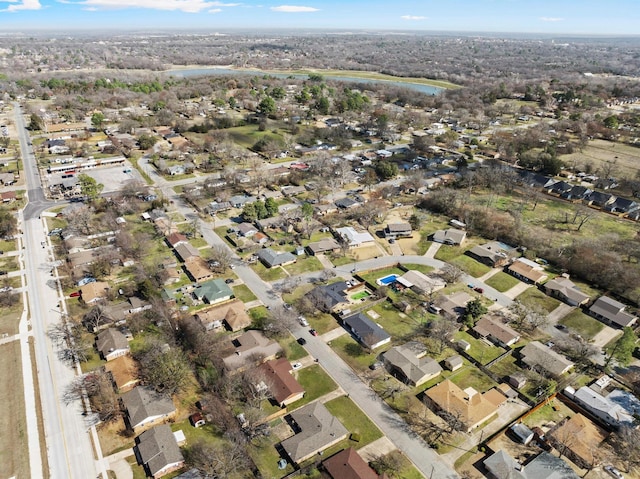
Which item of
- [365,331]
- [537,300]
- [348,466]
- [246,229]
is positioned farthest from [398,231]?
[348,466]

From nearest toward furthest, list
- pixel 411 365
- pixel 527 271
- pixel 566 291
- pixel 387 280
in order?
pixel 411 365, pixel 566 291, pixel 387 280, pixel 527 271

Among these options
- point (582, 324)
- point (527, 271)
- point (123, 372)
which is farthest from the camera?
point (527, 271)

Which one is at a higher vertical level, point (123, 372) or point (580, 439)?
point (123, 372)

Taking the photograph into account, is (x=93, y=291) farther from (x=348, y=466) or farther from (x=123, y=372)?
(x=348, y=466)

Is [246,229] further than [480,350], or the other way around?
[246,229]

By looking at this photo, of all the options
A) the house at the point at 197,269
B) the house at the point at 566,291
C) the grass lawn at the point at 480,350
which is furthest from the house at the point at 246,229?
the house at the point at 566,291

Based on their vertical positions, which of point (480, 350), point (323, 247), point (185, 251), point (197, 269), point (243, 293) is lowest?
point (480, 350)

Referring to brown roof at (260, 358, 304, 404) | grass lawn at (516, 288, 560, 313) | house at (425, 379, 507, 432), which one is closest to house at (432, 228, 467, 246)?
grass lawn at (516, 288, 560, 313)

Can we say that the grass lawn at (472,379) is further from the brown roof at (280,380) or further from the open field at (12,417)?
the open field at (12,417)
